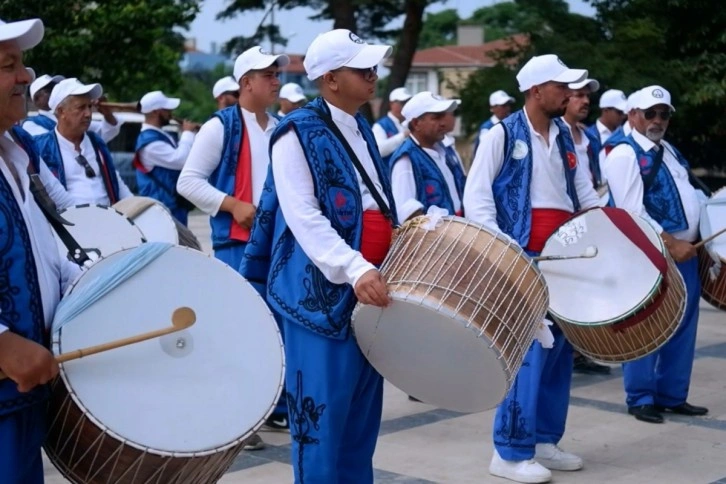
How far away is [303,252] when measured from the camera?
404cm

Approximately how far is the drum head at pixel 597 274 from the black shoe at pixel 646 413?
1.55 m

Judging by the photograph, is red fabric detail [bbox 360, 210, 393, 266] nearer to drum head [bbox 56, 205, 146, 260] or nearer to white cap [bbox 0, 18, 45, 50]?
white cap [bbox 0, 18, 45, 50]

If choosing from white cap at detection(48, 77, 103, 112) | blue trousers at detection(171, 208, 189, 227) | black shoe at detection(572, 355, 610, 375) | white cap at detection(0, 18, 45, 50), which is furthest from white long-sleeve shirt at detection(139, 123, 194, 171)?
white cap at detection(0, 18, 45, 50)

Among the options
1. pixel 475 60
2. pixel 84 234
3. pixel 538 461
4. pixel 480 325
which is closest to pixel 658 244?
pixel 538 461

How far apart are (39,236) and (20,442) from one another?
0.52 m

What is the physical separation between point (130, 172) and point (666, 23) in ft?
34.1

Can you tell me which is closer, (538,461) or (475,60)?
(538,461)

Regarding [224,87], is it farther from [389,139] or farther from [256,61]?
[256,61]

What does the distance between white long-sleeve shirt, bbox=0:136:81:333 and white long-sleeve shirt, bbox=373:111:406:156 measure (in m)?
6.63

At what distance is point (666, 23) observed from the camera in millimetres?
19078

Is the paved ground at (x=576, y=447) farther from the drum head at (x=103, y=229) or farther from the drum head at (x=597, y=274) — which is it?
the drum head at (x=103, y=229)

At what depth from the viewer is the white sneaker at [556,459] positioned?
573cm

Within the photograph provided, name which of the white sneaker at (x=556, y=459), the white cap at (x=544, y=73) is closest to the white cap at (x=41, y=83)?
the white cap at (x=544, y=73)

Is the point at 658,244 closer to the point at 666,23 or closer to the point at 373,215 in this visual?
the point at 373,215
